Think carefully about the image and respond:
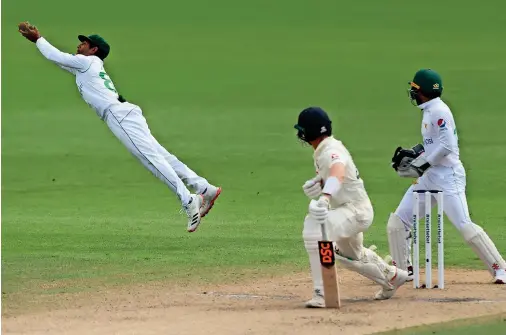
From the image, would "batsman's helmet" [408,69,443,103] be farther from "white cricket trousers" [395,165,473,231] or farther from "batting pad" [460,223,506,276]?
"batting pad" [460,223,506,276]

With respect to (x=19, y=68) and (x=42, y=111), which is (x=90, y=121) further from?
(x=19, y=68)

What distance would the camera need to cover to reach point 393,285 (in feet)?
30.5

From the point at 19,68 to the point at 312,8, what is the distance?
8.02 m

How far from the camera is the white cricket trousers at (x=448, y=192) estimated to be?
32.7ft

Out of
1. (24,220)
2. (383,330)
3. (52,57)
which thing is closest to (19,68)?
(24,220)

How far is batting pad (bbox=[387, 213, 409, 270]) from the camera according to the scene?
10116mm

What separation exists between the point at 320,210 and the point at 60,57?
383 centimetres

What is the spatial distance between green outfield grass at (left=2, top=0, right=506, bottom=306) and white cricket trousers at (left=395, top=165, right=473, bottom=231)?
1.25 metres

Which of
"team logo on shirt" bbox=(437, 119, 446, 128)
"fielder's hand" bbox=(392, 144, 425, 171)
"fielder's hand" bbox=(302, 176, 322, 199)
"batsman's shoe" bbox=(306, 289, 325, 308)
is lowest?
"batsman's shoe" bbox=(306, 289, 325, 308)

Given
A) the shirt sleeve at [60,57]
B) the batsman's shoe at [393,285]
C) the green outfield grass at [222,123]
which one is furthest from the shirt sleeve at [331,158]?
the shirt sleeve at [60,57]

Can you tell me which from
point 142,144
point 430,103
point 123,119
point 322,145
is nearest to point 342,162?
point 322,145

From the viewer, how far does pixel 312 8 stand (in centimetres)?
3052

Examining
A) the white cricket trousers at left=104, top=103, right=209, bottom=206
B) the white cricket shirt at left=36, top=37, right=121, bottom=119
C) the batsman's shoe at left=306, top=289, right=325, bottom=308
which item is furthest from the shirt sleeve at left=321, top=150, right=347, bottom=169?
the white cricket shirt at left=36, top=37, right=121, bottom=119

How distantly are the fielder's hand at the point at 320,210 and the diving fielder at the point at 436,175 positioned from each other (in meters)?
1.54
